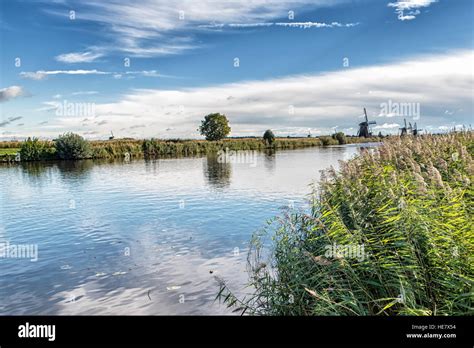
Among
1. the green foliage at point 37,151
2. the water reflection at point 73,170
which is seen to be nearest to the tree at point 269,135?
the water reflection at point 73,170

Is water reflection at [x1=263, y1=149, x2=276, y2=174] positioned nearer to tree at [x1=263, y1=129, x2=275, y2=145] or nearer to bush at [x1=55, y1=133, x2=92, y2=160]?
tree at [x1=263, y1=129, x2=275, y2=145]

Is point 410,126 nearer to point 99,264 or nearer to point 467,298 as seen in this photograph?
point 467,298

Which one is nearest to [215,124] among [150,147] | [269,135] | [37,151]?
[269,135]

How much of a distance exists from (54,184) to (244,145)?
23.8 metres

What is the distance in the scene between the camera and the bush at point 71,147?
42.5 m

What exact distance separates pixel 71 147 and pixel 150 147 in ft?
39.8

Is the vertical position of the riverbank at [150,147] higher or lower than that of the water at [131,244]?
higher

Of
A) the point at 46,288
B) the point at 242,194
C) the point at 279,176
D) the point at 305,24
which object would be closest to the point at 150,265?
the point at 46,288

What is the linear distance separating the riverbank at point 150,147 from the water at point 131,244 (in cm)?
2432

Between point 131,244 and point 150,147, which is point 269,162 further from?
point 131,244

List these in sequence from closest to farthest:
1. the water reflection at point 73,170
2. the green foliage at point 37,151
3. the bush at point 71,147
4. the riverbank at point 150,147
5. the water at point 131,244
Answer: the water at point 131,244 → the water reflection at point 73,170 → the bush at point 71,147 → the green foliage at point 37,151 → the riverbank at point 150,147

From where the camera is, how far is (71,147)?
42500mm

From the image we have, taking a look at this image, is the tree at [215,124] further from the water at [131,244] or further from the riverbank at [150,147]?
the riverbank at [150,147]
